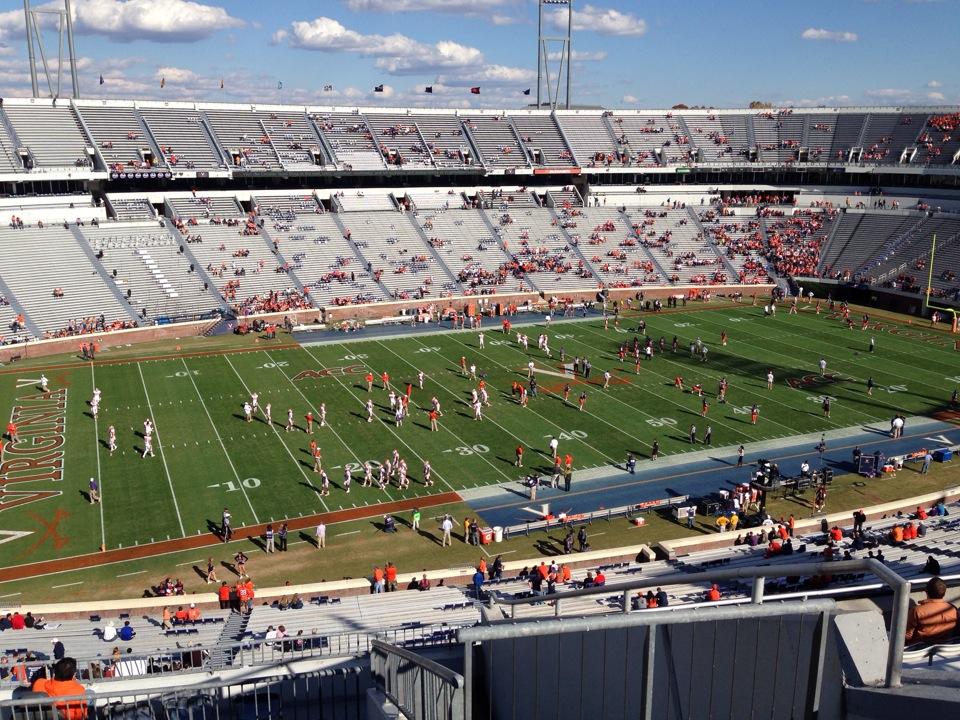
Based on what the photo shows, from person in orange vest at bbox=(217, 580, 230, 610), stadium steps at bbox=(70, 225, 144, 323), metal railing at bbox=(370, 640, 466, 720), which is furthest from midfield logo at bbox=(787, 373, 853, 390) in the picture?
stadium steps at bbox=(70, 225, 144, 323)

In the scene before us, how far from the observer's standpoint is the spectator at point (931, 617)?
241 inches

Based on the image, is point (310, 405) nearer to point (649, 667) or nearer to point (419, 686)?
point (419, 686)

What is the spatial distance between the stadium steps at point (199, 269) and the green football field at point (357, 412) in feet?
17.0

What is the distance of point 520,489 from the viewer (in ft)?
84.5

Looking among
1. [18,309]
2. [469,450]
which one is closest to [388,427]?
[469,450]

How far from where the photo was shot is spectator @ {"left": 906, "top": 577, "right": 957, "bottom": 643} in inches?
241

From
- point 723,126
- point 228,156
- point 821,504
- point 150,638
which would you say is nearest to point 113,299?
point 228,156

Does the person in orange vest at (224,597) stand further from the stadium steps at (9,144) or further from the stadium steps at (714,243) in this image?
the stadium steps at (714,243)

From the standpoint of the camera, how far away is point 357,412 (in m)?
32.0

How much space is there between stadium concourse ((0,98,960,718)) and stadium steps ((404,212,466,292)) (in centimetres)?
28

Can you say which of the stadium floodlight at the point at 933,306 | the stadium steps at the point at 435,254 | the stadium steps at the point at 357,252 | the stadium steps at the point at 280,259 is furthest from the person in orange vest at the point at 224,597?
the stadium floodlight at the point at 933,306

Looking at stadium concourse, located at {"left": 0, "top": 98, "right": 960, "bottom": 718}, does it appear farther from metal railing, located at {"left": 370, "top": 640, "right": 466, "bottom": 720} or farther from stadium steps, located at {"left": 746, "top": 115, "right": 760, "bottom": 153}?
stadium steps, located at {"left": 746, "top": 115, "right": 760, "bottom": 153}

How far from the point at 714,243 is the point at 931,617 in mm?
59075

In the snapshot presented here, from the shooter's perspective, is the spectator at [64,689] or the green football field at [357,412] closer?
the spectator at [64,689]
